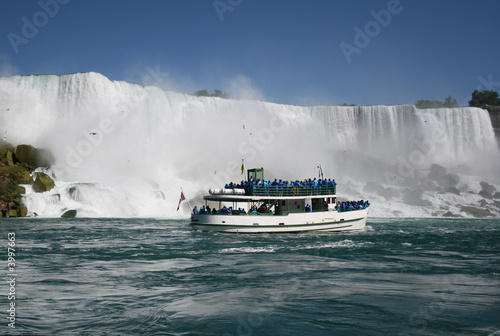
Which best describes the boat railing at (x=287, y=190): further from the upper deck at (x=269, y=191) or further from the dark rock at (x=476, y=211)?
the dark rock at (x=476, y=211)

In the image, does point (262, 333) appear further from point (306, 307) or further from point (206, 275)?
point (206, 275)

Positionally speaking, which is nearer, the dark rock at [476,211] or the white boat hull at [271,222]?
the white boat hull at [271,222]

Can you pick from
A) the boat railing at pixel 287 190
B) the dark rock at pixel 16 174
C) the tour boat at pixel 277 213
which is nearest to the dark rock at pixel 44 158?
the dark rock at pixel 16 174

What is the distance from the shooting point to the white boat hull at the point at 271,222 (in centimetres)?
2302

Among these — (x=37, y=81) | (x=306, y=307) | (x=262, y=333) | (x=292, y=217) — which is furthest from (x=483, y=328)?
(x=37, y=81)

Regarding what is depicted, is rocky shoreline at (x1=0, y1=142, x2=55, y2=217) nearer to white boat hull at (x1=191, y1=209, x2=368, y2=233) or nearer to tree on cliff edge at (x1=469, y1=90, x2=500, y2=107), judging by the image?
white boat hull at (x1=191, y1=209, x2=368, y2=233)

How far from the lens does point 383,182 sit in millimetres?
57281

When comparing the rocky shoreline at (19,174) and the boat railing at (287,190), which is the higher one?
the rocky shoreline at (19,174)

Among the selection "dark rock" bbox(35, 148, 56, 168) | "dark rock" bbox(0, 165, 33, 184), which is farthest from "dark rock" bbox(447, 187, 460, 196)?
"dark rock" bbox(0, 165, 33, 184)

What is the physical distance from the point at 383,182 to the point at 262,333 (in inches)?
2072

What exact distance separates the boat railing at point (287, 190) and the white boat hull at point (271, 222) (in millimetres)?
1218

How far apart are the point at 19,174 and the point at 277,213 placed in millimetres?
25471

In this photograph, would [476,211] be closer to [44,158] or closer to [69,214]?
[69,214]

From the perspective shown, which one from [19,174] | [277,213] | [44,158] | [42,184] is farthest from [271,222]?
[44,158]
